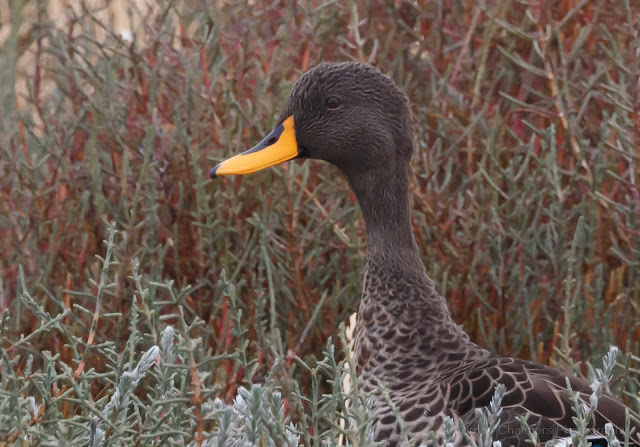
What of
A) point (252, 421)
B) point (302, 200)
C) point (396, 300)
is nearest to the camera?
point (252, 421)

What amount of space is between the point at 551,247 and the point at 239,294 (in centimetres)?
92

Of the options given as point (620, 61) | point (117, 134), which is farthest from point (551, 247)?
point (117, 134)

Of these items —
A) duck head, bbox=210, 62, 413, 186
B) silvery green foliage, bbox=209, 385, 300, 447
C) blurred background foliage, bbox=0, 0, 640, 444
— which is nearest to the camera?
silvery green foliage, bbox=209, 385, 300, 447

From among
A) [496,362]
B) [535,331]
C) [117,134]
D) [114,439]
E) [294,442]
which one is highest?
[117,134]

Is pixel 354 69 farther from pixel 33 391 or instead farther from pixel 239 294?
pixel 33 391

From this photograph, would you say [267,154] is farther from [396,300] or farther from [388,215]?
[396,300]

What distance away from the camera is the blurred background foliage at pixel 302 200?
303 centimetres

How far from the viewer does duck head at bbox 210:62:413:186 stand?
2.66m

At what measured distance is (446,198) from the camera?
129 inches

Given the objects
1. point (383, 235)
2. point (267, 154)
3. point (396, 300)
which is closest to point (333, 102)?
point (267, 154)

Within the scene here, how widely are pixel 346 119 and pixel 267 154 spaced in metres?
0.22

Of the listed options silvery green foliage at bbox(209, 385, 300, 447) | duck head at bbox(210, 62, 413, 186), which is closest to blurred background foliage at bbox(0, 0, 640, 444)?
duck head at bbox(210, 62, 413, 186)

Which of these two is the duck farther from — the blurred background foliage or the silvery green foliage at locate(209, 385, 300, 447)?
the silvery green foliage at locate(209, 385, 300, 447)

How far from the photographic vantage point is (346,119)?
267cm
